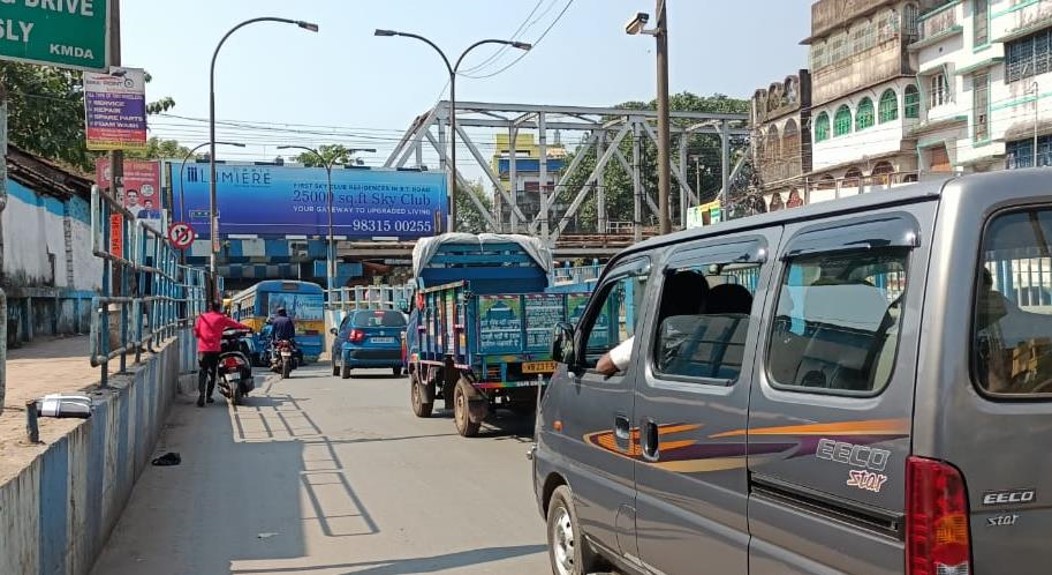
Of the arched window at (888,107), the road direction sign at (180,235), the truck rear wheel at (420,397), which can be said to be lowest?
the truck rear wheel at (420,397)

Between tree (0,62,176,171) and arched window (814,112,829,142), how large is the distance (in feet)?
97.9

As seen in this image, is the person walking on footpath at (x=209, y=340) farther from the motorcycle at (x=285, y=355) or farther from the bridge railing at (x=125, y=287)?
the motorcycle at (x=285, y=355)

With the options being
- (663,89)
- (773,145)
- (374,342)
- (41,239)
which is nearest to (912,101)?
(773,145)

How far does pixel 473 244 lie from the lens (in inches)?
581

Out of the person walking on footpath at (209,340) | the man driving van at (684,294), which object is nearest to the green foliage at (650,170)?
the person walking on footpath at (209,340)

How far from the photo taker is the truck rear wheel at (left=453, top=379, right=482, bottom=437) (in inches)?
448

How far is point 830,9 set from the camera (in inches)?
1602

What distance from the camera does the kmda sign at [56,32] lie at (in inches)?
227

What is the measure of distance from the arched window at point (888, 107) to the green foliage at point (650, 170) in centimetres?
3729

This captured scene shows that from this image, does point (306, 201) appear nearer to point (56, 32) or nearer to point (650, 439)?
point (56, 32)

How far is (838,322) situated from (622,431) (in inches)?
57.9

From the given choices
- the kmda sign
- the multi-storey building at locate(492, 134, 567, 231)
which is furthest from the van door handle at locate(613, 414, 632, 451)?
the multi-storey building at locate(492, 134, 567, 231)

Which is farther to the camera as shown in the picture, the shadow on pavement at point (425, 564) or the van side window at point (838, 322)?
the shadow on pavement at point (425, 564)

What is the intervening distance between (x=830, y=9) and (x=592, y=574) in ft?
132
